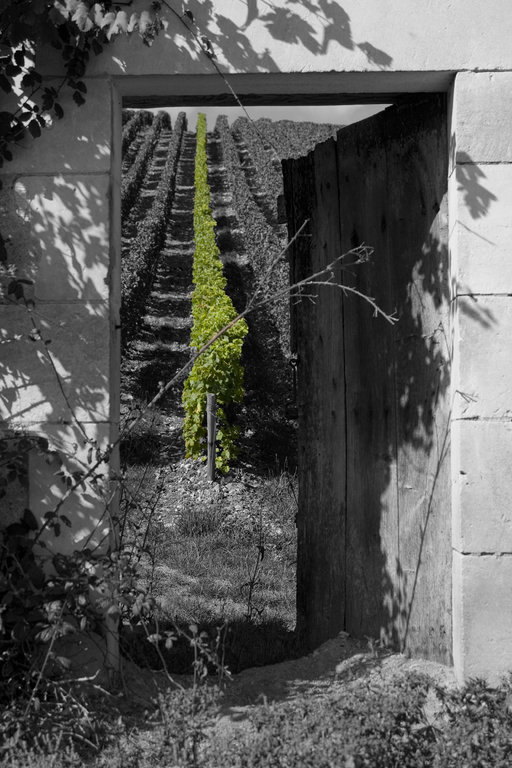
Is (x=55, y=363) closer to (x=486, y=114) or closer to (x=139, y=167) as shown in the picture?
(x=486, y=114)

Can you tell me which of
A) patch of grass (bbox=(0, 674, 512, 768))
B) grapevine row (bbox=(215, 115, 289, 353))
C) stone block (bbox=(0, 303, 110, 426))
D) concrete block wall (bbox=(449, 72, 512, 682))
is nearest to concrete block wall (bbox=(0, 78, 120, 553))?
stone block (bbox=(0, 303, 110, 426))

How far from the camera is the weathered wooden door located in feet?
11.3

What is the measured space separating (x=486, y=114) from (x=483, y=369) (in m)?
0.96

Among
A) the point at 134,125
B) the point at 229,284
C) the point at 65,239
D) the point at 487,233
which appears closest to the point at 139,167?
the point at 134,125

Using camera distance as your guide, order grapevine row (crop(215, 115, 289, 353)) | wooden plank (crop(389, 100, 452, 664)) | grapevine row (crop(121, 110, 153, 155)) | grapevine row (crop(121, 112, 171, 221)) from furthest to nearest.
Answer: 1. grapevine row (crop(121, 110, 153, 155))
2. grapevine row (crop(121, 112, 171, 221))
3. grapevine row (crop(215, 115, 289, 353))
4. wooden plank (crop(389, 100, 452, 664))

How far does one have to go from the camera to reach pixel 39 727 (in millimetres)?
2789

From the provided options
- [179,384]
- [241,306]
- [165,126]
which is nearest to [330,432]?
[179,384]

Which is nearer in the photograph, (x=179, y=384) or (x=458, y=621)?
(x=458, y=621)

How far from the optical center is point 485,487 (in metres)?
3.13

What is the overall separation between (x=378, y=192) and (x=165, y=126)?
49998 millimetres

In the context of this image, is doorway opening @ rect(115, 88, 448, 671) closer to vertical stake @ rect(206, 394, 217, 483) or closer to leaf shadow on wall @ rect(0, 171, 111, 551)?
vertical stake @ rect(206, 394, 217, 483)

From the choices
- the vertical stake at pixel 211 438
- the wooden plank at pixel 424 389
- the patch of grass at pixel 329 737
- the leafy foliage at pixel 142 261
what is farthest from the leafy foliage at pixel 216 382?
the patch of grass at pixel 329 737

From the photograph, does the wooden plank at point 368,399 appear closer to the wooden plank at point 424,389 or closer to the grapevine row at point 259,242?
the wooden plank at point 424,389

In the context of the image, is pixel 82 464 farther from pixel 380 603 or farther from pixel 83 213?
pixel 380 603
